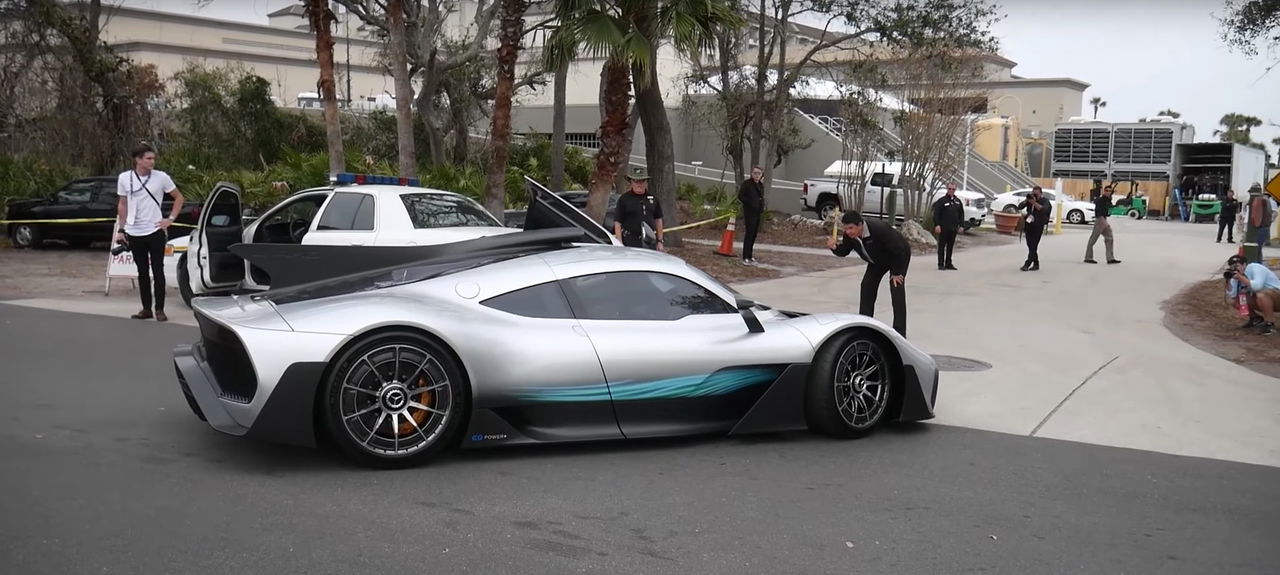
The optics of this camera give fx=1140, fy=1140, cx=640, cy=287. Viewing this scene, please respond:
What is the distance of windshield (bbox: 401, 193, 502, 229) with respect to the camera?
12359mm

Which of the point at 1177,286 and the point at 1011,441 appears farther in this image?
the point at 1177,286

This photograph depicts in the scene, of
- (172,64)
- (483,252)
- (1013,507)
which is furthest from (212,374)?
(172,64)

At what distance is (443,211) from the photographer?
12703 mm

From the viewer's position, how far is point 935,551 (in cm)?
512

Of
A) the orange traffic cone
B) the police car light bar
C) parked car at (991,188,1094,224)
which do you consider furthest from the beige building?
the police car light bar

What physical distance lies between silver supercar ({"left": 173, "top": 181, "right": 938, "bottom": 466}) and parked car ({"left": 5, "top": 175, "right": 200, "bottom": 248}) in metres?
15.8

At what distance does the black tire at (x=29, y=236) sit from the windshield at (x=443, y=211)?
12076 millimetres

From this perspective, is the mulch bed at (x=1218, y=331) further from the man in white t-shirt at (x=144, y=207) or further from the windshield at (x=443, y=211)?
the man in white t-shirt at (x=144, y=207)

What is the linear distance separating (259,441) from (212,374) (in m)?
0.53

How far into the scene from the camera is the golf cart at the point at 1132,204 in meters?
49.0

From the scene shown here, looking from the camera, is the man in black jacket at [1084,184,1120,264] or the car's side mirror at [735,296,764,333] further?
the man in black jacket at [1084,184,1120,264]

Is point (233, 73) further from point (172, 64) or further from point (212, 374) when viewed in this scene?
point (212, 374)

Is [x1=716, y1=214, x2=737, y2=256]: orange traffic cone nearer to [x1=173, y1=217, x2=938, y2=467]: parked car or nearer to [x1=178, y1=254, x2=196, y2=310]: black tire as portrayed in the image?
[x1=178, y1=254, x2=196, y2=310]: black tire

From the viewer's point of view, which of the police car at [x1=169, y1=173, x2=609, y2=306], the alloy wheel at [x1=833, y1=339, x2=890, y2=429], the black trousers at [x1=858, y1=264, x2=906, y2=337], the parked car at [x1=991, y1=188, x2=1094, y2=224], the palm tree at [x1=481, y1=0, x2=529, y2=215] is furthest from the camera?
the parked car at [x1=991, y1=188, x2=1094, y2=224]
